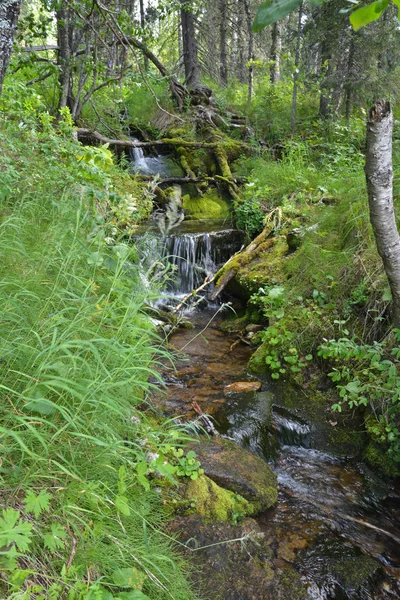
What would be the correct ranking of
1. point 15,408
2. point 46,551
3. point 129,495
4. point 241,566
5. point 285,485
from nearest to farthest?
1. point 46,551
2. point 15,408
3. point 129,495
4. point 241,566
5. point 285,485

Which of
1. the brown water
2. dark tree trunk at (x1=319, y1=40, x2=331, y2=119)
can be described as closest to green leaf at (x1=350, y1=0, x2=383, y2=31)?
the brown water

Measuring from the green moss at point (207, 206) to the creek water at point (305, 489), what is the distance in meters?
Answer: 4.59

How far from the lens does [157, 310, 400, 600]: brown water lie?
2434 millimetres

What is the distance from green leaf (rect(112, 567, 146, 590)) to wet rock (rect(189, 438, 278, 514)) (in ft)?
3.67

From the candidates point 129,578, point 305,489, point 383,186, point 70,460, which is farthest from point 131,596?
point 383,186

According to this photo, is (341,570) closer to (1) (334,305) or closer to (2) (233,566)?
(2) (233,566)

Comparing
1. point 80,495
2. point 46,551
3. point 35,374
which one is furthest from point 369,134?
point 46,551

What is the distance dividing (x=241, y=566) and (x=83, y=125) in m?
8.77

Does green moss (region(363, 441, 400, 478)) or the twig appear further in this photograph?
green moss (region(363, 441, 400, 478))

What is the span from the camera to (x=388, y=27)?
9438mm

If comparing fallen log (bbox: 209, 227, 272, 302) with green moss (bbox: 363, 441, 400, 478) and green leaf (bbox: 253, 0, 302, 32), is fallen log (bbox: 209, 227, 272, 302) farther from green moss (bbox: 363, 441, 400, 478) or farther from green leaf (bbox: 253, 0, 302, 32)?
green leaf (bbox: 253, 0, 302, 32)

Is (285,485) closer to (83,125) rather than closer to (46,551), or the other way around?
(46,551)

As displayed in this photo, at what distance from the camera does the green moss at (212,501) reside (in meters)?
2.40

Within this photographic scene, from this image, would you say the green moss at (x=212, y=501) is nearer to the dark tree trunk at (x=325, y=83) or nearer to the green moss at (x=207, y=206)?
the green moss at (x=207, y=206)
